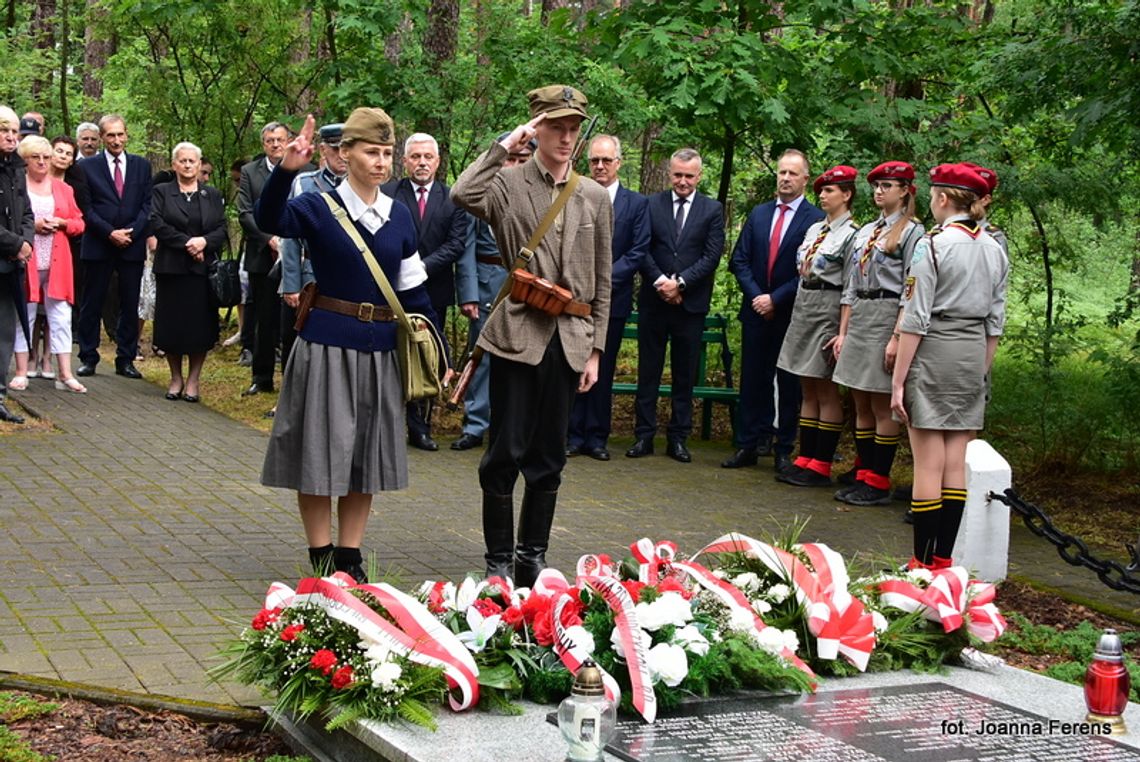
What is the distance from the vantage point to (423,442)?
1178 cm

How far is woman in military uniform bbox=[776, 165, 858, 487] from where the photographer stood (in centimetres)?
1105

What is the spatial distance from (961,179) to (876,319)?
9.41ft

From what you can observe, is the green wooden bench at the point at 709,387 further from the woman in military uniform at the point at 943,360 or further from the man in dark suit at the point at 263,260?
the woman in military uniform at the point at 943,360

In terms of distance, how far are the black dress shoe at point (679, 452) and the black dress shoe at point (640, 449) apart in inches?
6.9

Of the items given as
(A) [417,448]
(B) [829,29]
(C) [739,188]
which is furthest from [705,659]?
(C) [739,188]

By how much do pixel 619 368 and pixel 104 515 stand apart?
8966mm

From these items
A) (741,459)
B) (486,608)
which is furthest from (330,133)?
(741,459)

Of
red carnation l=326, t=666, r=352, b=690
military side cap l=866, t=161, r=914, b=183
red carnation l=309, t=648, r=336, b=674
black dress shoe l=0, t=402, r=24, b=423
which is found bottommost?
red carnation l=326, t=666, r=352, b=690

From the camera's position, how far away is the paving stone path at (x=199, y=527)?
617 cm

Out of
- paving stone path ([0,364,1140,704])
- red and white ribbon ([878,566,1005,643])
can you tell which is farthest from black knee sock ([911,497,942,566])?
red and white ribbon ([878,566,1005,643])

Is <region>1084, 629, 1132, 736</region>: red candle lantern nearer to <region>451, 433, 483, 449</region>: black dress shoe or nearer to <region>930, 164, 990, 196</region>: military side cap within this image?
<region>930, 164, 990, 196</region>: military side cap

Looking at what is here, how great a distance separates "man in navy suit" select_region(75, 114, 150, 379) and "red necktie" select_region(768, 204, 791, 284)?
6281 millimetres

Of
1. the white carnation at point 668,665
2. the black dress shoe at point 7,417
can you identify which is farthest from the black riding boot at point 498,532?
the black dress shoe at point 7,417

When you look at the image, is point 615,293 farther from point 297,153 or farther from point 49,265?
point 297,153
